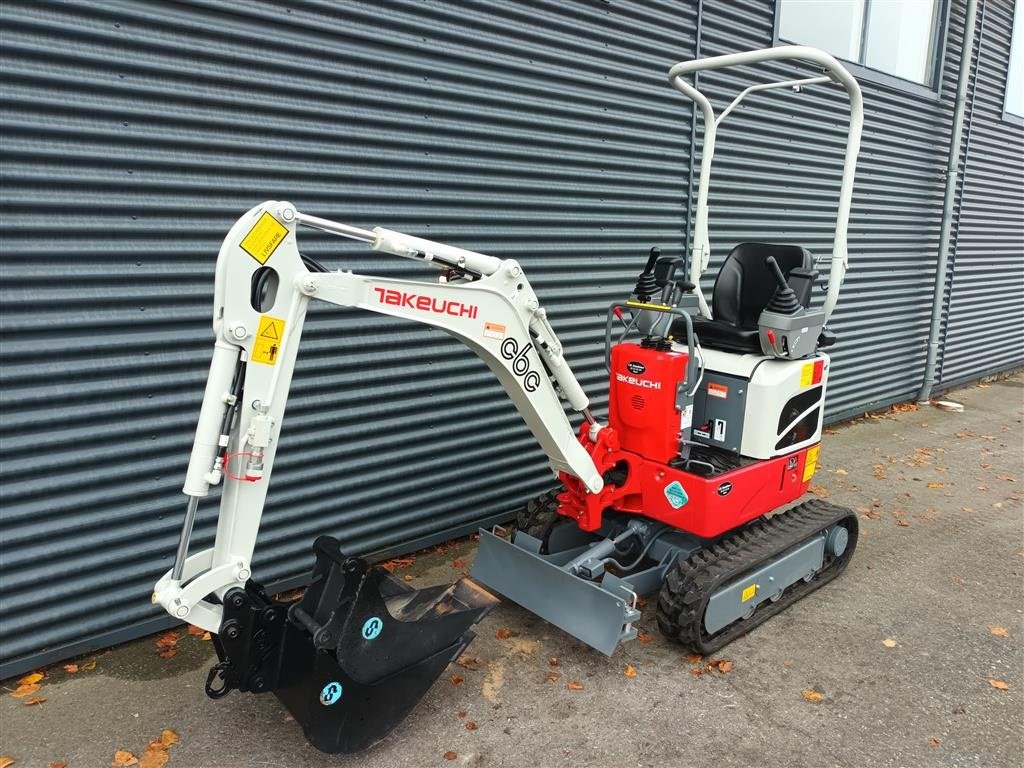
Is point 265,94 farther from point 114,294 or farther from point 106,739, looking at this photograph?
point 106,739

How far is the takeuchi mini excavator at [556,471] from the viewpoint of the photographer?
2.74m

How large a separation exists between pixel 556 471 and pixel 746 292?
1.81 m

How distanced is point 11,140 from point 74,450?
1418 mm

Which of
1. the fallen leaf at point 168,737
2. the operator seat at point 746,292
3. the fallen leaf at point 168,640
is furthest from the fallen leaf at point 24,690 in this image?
the operator seat at point 746,292

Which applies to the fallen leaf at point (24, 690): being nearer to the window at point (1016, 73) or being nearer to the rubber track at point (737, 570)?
the rubber track at point (737, 570)

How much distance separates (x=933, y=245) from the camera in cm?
933

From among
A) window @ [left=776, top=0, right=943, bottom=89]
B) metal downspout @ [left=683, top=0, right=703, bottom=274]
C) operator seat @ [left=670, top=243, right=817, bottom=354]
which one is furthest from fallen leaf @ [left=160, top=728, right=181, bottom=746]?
window @ [left=776, top=0, right=943, bottom=89]

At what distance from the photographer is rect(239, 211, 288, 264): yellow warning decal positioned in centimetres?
263

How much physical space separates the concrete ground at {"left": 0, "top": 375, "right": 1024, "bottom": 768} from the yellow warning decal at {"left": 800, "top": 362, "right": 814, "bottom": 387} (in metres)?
1.29

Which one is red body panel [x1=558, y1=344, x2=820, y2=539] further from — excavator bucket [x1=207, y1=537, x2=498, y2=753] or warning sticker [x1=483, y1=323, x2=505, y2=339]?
excavator bucket [x1=207, y1=537, x2=498, y2=753]

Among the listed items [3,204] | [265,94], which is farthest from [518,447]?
[3,204]

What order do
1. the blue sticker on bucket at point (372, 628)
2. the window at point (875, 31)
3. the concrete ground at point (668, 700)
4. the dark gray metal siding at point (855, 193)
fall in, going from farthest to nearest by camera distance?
the window at point (875, 31) < the dark gray metal siding at point (855, 193) < the concrete ground at point (668, 700) < the blue sticker on bucket at point (372, 628)

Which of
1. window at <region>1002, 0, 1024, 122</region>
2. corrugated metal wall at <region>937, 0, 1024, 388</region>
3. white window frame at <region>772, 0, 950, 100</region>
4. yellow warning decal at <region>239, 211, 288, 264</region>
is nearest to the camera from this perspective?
yellow warning decal at <region>239, 211, 288, 264</region>

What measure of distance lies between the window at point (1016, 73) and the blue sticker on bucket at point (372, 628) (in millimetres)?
10897
